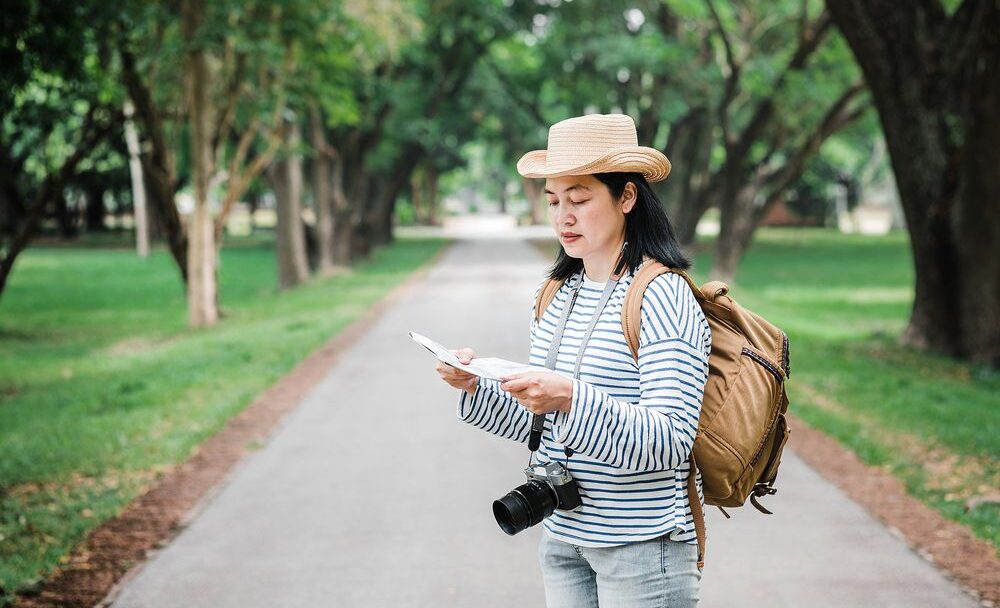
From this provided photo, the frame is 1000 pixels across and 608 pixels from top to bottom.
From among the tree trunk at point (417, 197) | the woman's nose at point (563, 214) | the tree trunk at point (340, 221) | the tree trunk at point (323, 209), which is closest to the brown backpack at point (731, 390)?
the woman's nose at point (563, 214)

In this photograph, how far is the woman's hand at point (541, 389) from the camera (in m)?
Answer: 2.15

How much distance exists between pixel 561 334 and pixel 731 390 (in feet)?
1.39

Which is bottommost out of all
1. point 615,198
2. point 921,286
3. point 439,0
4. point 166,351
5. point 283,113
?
point 166,351

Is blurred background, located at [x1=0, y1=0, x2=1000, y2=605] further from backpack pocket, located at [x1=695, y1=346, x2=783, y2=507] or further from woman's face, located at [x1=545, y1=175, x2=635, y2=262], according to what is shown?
backpack pocket, located at [x1=695, y1=346, x2=783, y2=507]

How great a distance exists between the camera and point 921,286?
473 inches

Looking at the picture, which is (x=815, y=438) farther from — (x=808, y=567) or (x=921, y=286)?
(x=921, y=286)

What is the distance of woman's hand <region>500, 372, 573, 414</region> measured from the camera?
7.07 feet

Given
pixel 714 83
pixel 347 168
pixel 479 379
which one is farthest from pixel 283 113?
pixel 479 379

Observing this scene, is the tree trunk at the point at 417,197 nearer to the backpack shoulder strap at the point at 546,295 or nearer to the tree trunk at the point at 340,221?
the tree trunk at the point at 340,221

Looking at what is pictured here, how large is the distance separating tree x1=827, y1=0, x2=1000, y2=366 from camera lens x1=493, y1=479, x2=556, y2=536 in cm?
977

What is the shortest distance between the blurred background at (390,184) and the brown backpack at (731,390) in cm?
382

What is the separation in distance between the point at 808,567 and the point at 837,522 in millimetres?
870

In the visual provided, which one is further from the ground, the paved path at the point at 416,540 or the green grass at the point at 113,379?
the paved path at the point at 416,540

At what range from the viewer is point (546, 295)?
2768mm
